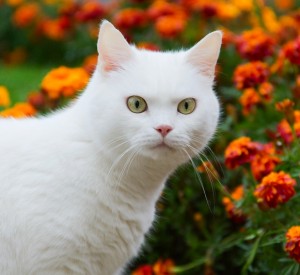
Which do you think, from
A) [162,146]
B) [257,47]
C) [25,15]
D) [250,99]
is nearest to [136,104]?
[162,146]

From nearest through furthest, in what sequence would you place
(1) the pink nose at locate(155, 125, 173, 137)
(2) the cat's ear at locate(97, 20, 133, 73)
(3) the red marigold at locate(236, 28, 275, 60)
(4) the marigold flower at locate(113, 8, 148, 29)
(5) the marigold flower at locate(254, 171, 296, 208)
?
1. (1) the pink nose at locate(155, 125, 173, 137)
2. (2) the cat's ear at locate(97, 20, 133, 73)
3. (5) the marigold flower at locate(254, 171, 296, 208)
4. (3) the red marigold at locate(236, 28, 275, 60)
5. (4) the marigold flower at locate(113, 8, 148, 29)

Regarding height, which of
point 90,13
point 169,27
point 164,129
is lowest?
point 164,129

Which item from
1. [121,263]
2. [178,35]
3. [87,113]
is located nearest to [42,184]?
[87,113]

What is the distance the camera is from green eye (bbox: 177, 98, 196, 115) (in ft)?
7.09

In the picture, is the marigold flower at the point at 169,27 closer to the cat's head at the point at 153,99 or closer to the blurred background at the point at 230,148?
the blurred background at the point at 230,148

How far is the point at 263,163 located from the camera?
8.43ft

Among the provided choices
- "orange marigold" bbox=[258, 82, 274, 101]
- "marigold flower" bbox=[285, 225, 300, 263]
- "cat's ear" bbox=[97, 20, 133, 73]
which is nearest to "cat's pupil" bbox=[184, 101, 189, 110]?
"cat's ear" bbox=[97, 20, 133, 73]

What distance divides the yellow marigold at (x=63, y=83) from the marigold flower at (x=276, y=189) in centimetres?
109

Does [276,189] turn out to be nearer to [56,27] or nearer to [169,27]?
[169,27]

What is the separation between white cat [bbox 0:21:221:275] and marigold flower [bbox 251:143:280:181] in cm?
38

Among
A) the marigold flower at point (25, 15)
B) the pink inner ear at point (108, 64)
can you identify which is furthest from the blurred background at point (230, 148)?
the marigold flower at point (25, 15)

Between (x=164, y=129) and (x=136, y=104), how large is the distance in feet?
0.48

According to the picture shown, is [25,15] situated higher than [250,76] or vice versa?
[25,15]

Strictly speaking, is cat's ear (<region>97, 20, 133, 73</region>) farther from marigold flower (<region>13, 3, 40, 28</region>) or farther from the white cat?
marigold flower (<region>13, 3, 40, 28</region>)
